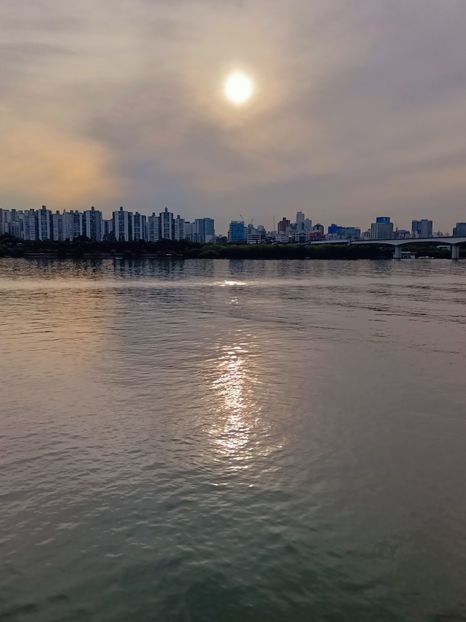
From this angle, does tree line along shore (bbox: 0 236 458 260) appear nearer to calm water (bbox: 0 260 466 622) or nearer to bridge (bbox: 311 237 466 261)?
bridge (bbox: 311 237 466 261)

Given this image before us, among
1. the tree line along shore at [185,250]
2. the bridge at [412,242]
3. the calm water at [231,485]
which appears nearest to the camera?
the calm water at [231,485]

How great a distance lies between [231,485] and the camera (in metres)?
9.16

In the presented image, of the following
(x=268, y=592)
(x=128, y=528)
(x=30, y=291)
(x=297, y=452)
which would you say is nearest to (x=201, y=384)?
(x=297, y=452)

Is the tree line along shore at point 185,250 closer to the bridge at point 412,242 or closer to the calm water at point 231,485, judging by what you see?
the bridge at point 412,242

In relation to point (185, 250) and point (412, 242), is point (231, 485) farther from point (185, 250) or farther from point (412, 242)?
point (185, 250)

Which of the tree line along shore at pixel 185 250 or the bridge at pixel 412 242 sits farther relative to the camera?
the tree line along shore at pixel 185 250

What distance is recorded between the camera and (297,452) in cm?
1077

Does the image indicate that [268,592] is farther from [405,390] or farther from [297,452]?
[405,390]

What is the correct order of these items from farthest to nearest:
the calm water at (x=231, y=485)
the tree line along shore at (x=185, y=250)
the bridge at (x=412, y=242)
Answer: the tree line along shore at (x=185, y=250) → the bridge at (x=412, y=242) → the calm water at (x=231, y=485)

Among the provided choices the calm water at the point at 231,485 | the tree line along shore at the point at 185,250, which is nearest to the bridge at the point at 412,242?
the tree line along shore at the point at 185,250

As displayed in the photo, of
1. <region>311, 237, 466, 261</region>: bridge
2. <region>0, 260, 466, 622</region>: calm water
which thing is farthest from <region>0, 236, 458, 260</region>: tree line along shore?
<region>0, 260, 466, 622</region>: calm water

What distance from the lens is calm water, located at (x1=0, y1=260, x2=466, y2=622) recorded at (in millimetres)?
6504

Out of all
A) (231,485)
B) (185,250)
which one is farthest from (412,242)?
(231,485)

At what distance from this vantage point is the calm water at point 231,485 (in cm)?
650
